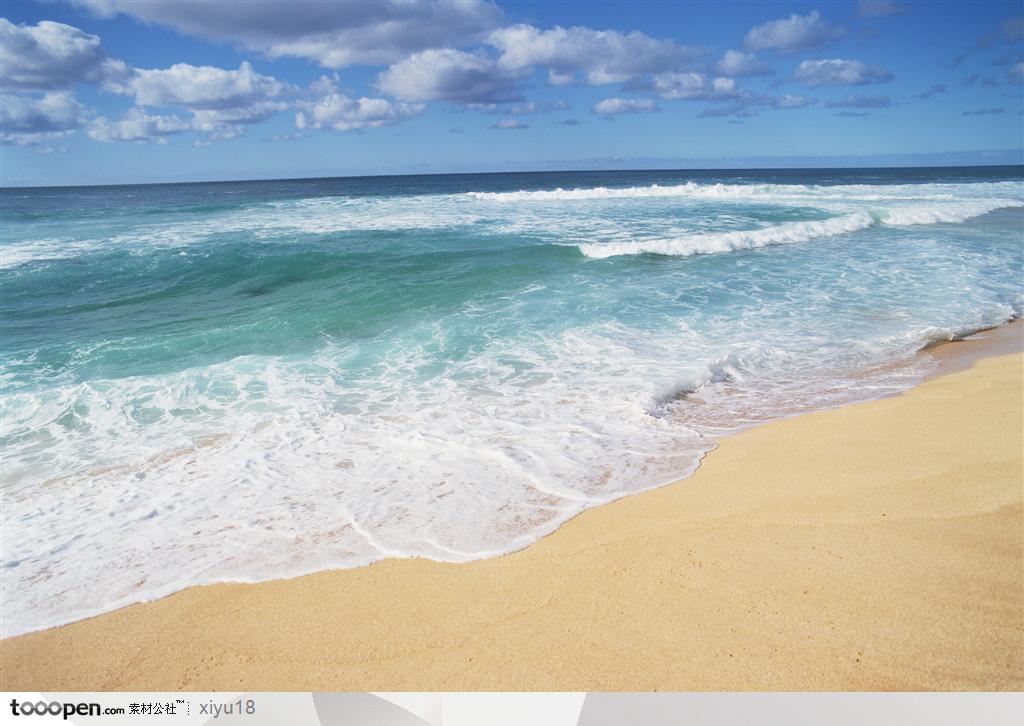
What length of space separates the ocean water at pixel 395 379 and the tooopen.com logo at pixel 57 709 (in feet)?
4.68

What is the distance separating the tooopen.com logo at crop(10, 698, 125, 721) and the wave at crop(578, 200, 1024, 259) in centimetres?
1376

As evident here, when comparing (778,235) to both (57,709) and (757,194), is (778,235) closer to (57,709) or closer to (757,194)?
(57,709)

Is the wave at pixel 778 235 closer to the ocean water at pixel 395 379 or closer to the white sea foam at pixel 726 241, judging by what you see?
the white sea foam at pixel 726 241

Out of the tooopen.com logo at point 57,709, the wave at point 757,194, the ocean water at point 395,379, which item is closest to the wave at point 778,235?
the ocean water at point 395,379

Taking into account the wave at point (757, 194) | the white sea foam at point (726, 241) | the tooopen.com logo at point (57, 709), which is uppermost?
the wave at point (757, 194)

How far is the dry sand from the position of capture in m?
2.55

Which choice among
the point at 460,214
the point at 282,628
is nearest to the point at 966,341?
the point at 282,628

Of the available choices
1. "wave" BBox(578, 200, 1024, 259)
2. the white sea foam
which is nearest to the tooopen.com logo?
"wave" BBox(578, 200, 1024, 259)

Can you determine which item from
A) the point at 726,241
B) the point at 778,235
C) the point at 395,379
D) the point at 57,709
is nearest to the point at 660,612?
the point at 57,709

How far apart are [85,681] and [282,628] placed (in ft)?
2.97

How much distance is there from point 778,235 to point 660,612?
665 inches

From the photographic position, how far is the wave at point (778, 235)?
15430 mm

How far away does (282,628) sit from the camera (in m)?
3.01

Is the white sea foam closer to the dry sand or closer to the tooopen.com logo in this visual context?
the dry sand
